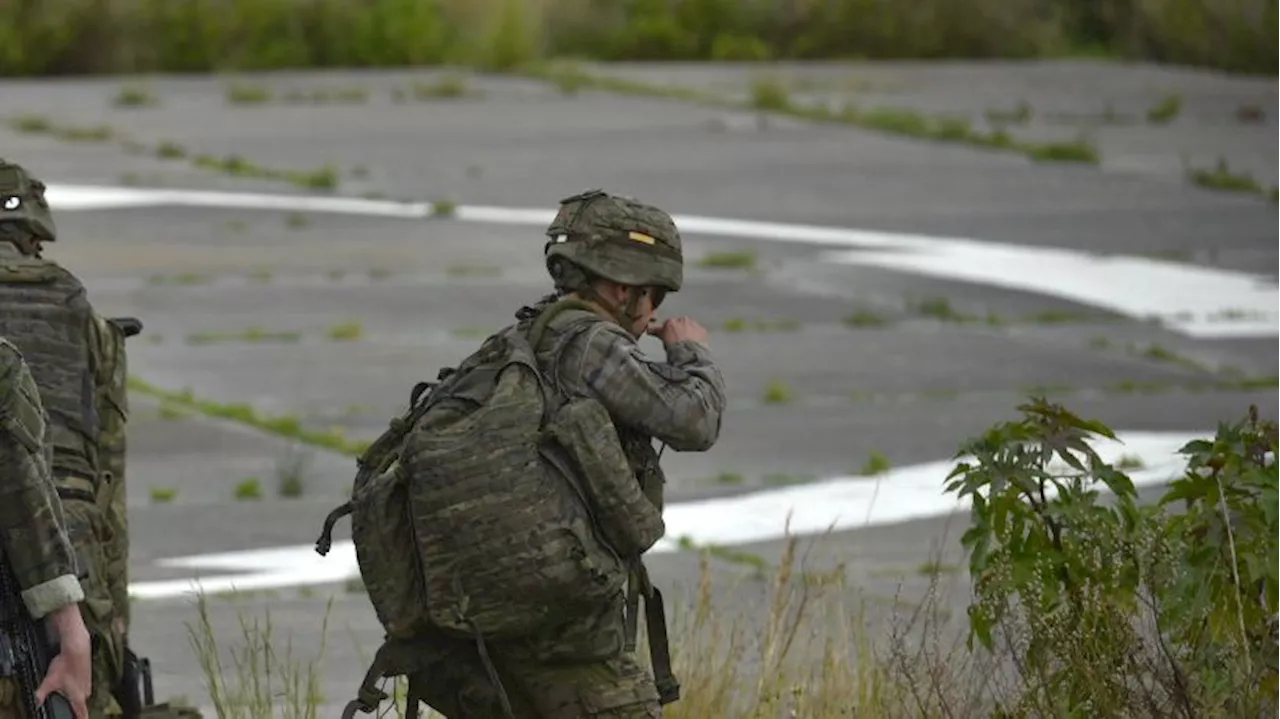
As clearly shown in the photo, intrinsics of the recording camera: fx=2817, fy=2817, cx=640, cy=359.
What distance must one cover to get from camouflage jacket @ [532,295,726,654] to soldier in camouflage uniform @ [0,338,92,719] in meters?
0.99

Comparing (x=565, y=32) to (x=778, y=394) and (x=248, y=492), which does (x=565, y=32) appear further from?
(x=248, y=492)

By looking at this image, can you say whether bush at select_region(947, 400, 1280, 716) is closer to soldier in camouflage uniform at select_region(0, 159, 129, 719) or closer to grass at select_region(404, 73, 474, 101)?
soldier in camouflage uniform at select_region(0, 159, 129, 719)

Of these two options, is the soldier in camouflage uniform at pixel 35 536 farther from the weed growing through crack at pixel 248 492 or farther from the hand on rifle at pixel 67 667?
the weed growing through crack at pixel 248 492

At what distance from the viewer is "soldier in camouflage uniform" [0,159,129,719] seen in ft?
21.3

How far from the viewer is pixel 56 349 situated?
21.4 feet

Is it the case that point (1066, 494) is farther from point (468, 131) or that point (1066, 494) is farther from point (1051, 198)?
point (468, 131)

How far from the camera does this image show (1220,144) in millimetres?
23297

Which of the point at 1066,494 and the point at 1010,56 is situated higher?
the point at 1066,494

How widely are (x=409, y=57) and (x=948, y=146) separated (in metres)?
8.07

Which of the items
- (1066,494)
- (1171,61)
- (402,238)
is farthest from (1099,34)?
(1066,494)

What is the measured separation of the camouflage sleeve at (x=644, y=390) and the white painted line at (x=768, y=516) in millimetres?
4404

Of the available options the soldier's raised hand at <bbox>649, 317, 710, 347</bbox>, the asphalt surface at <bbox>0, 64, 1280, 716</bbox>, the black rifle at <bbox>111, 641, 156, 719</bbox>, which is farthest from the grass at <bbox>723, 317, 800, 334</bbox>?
the soldier's raised hand at <bbox>649, 317, 710, 347</bbox>

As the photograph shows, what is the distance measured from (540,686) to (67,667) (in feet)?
3.27

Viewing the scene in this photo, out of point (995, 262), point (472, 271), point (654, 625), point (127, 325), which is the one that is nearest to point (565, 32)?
point (995, 262)
